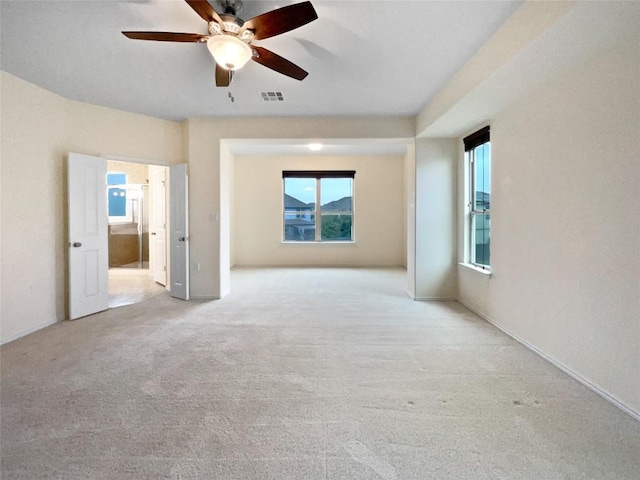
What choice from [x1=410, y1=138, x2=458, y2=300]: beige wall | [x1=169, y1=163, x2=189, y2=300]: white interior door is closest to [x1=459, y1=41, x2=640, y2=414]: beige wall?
[x1=410, y1=138, x2=458, y2=300]: beige wall

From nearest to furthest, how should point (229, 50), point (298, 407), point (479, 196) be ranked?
point (298, 407) < point (229, 50) < point (479, 196)

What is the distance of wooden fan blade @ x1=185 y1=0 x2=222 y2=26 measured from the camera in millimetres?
1687

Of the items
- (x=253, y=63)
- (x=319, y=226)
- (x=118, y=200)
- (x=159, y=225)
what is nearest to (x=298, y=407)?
(x=253, y=63)

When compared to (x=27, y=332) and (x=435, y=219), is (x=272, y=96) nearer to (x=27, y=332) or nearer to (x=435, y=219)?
(x=435, y=219)

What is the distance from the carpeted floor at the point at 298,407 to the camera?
4.80ft

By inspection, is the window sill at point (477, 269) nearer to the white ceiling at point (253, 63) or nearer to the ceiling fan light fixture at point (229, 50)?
the white ceiling at point (253, 63)

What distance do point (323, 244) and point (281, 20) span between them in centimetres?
608

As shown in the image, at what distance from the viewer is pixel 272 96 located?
3562mm

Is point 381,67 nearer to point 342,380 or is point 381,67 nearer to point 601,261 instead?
point 601,261

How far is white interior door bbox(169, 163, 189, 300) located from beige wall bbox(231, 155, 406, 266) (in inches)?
121

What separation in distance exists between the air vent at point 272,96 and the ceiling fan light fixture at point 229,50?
57.1 inches

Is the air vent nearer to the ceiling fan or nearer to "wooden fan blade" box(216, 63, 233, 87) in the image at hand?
"wooden fan blade" box(216, 63, 233, 87)

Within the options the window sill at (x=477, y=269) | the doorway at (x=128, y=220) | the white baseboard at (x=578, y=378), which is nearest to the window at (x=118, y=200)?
the doorway at (x=128, y=220)

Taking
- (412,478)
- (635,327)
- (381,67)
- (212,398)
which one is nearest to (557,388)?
(635,327)
